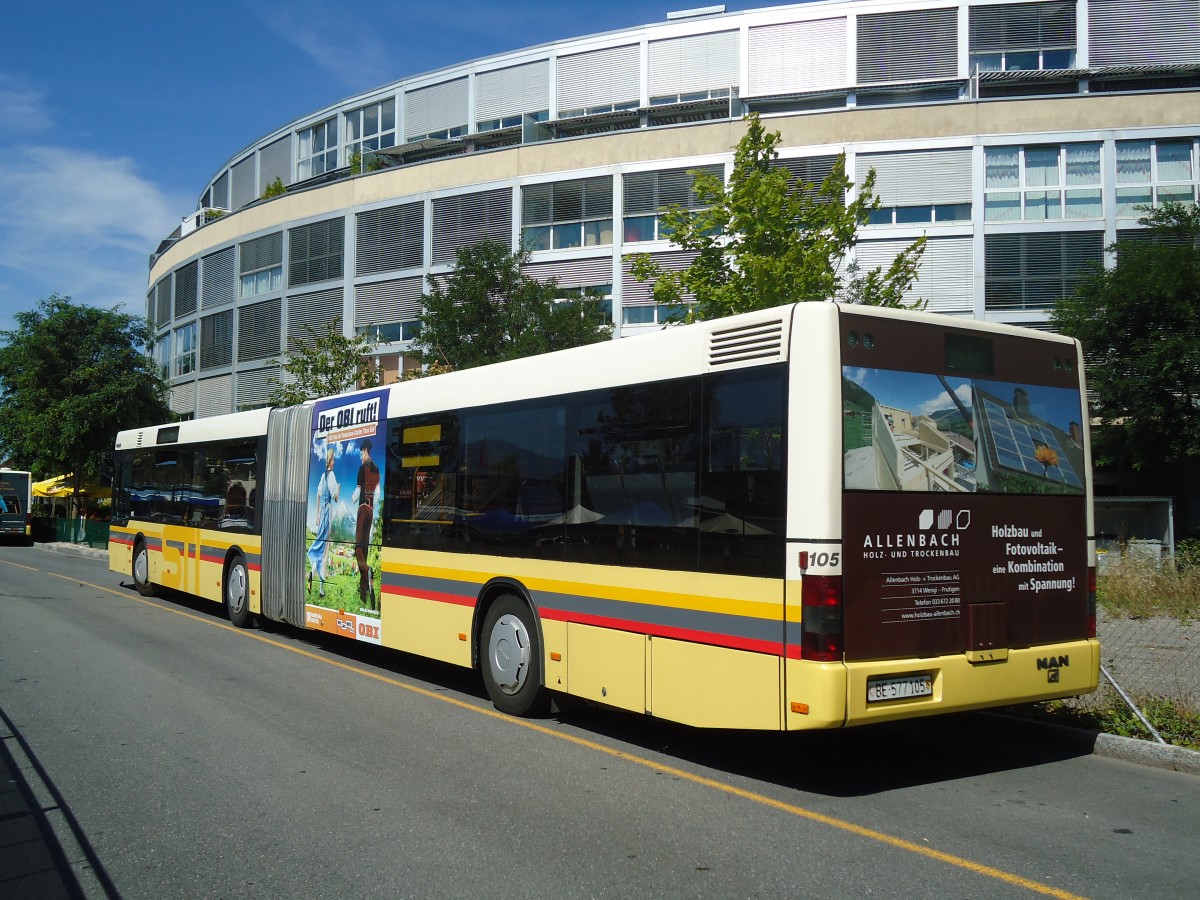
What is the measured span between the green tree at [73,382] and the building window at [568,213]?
16.2 metres

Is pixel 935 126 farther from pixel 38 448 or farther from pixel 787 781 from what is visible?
pixel 38 448

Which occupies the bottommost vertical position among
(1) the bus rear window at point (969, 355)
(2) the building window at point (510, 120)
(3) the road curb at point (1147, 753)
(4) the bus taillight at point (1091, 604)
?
(3) the road curb at point (1147, 753)

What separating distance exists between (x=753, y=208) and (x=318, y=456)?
23.9 feet

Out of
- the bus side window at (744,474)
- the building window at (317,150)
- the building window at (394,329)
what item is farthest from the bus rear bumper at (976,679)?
the building window at (317,150)

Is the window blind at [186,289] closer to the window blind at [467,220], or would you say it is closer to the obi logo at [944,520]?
the window blind at [467,220]

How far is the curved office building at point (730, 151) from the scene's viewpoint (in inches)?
1227

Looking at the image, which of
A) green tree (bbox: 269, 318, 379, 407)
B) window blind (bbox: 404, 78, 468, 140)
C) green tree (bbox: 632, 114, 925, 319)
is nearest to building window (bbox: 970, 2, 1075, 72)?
window blind (bbox: 404, 78, 468, 140)

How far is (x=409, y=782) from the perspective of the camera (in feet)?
21.4

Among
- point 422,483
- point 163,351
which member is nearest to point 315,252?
point 163,351

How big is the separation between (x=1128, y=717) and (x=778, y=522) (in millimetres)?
3667

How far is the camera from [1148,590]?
46.6 ft

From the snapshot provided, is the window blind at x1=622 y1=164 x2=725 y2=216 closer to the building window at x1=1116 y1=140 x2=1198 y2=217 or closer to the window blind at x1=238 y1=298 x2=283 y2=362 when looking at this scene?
the building window at x1=1116 y1=140 x2=1198 y2=217

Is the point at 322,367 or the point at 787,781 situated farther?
the point at 322,367

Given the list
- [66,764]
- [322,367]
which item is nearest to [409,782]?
[66,764]
